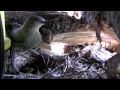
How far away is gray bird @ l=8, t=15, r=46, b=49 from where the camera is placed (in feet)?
9.41

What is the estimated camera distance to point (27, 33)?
9.48 feet

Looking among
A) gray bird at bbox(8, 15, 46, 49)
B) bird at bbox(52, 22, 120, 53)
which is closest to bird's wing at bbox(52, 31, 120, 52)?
bird at bbox(52, 22, 120, 53)

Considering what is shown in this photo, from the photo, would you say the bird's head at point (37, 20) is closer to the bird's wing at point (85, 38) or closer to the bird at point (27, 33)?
the bird at point (27, 33)

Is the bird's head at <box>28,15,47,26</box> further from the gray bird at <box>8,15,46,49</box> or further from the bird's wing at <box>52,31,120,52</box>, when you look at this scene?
the bird's wing at <box>52,31,120,52</box>

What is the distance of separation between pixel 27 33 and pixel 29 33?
2 centimetres

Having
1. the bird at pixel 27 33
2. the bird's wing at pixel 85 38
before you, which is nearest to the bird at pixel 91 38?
the bird's wing at pixel 85 38

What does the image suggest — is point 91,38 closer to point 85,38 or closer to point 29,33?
point 85,38

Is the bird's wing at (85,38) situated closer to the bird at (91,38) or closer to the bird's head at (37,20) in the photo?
the bird at (91,38)

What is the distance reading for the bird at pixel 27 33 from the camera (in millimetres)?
2865

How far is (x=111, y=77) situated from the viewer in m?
2.94

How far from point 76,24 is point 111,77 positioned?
50 centimetres

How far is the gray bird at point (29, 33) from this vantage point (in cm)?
287

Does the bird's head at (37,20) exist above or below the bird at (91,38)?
above
